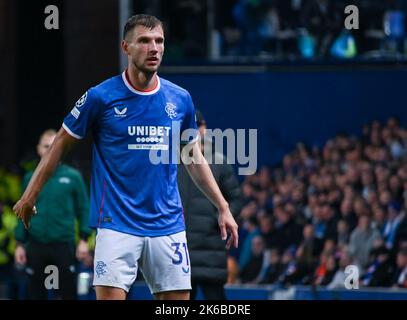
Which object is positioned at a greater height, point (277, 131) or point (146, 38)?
point (146, 38)

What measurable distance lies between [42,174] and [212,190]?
102 centimetres

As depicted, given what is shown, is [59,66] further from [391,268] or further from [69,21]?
[391,268]

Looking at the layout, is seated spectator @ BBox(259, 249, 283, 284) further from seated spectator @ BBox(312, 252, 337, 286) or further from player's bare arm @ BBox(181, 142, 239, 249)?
player's bare arm @ BBox(181, 142, 239, 249)

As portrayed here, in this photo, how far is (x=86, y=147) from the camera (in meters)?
20.8

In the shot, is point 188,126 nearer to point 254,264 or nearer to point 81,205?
point 81,205

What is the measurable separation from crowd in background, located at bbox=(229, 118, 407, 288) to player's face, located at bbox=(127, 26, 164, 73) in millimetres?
6236

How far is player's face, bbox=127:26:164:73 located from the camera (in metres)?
7.41

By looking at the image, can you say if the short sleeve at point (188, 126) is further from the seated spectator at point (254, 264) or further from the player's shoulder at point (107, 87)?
the seated spectator at point (254, 264)

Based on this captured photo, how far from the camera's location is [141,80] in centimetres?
750

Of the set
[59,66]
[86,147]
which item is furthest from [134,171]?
[59,66]

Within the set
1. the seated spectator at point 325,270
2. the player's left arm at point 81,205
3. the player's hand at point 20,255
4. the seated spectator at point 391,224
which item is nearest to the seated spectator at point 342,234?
the seated spectator at point 325,270

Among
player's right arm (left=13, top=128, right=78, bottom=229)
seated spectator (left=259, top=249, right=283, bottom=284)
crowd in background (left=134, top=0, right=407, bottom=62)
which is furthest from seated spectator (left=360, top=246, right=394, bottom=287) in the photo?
player's right arm (left=13, top=128, right=78, bottom=229)
